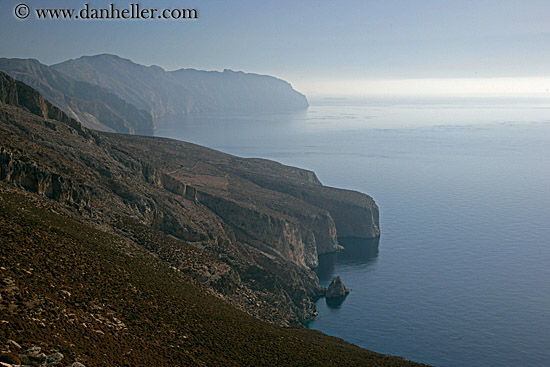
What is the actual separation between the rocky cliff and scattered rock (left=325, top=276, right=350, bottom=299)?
276 centimetres

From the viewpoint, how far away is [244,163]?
138375mm

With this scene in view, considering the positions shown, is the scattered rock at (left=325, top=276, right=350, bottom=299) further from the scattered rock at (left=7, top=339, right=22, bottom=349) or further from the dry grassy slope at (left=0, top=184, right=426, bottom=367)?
the scattered rock at (left=7, top=339, right=22, bottom=349)

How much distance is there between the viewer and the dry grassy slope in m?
22.5

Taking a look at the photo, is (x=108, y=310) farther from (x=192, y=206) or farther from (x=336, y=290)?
(x=336, y=290)

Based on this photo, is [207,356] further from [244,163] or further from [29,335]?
[244,163]

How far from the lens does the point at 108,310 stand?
28.1 metres

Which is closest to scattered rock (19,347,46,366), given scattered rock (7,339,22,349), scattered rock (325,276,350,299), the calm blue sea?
scattered rock (7,339,22,349)

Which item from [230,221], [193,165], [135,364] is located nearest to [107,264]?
[135,364]

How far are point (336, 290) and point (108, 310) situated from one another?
57.2 metres

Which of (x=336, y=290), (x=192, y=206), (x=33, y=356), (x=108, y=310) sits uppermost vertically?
(x=33, y=356)

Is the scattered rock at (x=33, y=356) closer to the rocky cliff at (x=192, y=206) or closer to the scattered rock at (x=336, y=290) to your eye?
the rocky cliff at (x=192, y=206)

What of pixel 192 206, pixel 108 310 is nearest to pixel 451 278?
pixel 192 206

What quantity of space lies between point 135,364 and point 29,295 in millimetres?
5855

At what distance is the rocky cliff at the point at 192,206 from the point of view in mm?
52000
